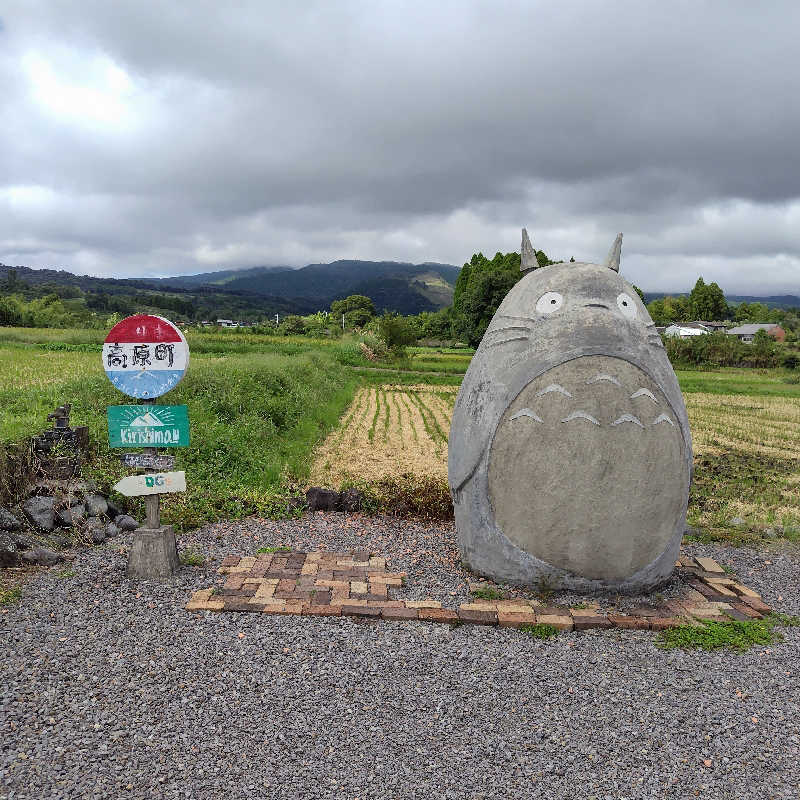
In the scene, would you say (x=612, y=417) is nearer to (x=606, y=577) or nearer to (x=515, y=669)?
(x=606, y=577)

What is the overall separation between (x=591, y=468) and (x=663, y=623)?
62.4 inches

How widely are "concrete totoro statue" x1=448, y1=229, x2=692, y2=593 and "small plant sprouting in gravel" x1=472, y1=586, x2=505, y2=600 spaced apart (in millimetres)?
176

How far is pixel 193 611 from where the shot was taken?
542 cm

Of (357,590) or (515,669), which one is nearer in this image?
(515,669)

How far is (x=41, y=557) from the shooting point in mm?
6254

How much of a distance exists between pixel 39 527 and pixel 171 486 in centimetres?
207

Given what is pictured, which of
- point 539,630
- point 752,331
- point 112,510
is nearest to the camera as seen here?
point 539,630

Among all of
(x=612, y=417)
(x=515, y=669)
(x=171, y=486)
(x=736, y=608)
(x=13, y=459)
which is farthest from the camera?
(x=13, y=459)

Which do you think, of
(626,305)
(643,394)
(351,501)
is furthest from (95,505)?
(626,305)

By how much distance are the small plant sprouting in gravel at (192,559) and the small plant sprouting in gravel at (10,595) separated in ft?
5.05

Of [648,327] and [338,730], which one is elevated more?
[648,327]

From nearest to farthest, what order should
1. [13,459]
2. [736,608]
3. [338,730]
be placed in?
[338,730]
[736,608]
[13,459]

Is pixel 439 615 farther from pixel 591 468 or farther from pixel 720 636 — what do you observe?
pixel 720 636

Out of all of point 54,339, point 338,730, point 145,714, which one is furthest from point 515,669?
point 54,339
